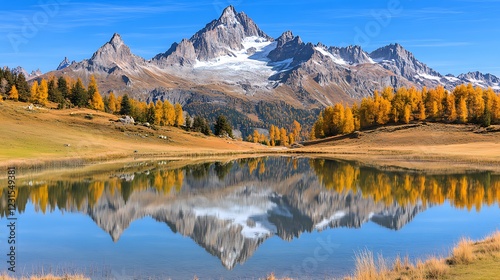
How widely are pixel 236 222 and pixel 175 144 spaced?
99.7m

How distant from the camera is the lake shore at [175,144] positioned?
77.3m

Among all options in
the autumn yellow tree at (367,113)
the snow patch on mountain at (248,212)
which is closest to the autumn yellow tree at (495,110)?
the autumn yellow tree at (367,113)

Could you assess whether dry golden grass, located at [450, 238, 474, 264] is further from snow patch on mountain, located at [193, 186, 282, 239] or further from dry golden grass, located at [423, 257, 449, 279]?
A: snow patch on mountain, located at [193, 186, 282, 239]

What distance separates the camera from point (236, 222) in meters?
33.1

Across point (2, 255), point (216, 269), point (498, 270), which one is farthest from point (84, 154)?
point (498, 270)

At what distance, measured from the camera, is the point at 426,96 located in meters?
149

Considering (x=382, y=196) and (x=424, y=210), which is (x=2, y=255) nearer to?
(x=424, y=210)

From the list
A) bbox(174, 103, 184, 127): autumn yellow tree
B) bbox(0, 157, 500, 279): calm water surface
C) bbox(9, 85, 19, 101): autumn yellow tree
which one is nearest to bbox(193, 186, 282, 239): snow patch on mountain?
bbox(0, 157, 500, 279): calm water surface

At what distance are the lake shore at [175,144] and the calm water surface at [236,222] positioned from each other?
64.5 ft

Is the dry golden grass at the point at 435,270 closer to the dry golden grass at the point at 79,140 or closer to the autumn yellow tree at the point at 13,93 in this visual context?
the dry golden grass at the point at 79,140

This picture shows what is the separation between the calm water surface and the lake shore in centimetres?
1965

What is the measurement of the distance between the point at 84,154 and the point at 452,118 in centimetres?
10350

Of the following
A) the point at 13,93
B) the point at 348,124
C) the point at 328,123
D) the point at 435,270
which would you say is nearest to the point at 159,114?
the point at 13,93

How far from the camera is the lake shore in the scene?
254 ft
